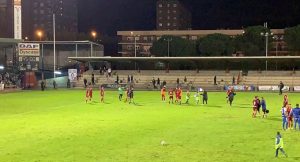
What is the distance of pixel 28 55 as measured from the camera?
230 ft

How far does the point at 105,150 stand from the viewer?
1897 centimetres

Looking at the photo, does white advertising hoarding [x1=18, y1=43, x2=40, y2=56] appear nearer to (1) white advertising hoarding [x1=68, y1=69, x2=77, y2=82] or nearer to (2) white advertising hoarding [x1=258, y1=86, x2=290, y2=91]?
(1) white advertising hoarding [x1=68, y1=69, x2=77, y2=82]

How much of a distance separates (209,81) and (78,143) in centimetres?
5538

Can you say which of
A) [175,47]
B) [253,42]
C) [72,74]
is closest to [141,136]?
[72,74]

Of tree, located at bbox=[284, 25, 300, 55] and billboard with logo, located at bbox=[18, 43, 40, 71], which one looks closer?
billboard with logo, located at bbox=[18, 43, 40, 71]

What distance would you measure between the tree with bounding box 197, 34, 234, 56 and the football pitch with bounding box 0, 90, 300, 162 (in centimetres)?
8437

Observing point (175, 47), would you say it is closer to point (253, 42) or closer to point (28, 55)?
point (253, 42)

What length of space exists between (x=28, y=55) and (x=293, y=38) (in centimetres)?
7156

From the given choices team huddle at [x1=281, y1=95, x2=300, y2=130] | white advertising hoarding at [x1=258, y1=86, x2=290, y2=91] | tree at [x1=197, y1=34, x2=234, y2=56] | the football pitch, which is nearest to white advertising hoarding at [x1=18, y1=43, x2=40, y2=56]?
the football pitch

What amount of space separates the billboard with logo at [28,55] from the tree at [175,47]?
5589cm

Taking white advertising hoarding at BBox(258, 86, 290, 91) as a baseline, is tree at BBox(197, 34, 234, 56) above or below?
above

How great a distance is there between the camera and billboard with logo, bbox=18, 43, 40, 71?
228ft

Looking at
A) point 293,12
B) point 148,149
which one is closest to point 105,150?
point 148,149

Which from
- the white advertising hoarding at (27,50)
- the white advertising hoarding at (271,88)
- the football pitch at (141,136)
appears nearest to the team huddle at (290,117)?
the football pitch at (141,136)
